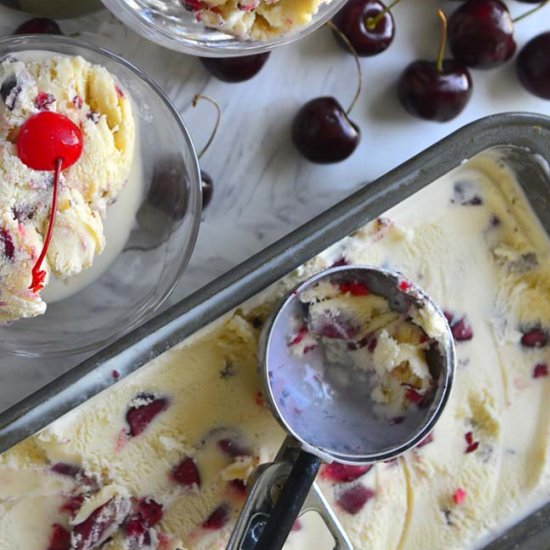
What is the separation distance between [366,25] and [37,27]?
1.52 feet

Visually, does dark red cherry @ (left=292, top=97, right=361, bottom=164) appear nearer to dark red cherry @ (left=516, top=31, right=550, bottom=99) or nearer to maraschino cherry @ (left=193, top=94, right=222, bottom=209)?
maraschino cherry @ (left=193, top=94, right=222, bottom=209)

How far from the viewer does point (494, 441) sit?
1.35 meters

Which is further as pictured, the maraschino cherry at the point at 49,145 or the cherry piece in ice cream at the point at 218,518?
the cherry piece in ice cream at the point at 218,518

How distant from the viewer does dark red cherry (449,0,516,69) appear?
1346mm

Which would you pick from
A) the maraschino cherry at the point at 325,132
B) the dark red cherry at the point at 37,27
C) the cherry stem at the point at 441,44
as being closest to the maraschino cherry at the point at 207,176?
the maraschino cherry at the point at 325,132

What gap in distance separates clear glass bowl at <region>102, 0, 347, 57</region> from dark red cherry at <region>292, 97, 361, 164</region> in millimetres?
189

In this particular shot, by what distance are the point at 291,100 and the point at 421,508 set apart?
63 centimetres

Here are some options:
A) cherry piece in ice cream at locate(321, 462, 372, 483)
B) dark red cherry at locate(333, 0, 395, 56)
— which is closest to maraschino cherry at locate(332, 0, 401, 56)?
dark red cherry at locate(333, 0, 395, 56)

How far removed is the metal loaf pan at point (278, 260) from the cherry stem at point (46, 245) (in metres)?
0.13

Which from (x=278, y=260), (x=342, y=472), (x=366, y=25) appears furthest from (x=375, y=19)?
(x=342, y=472)

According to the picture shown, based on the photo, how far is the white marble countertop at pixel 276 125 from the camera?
4.33 ft

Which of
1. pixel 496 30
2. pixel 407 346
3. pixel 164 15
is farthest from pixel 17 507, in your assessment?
pixel 496 30

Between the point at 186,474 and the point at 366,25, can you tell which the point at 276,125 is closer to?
the point at 366,25

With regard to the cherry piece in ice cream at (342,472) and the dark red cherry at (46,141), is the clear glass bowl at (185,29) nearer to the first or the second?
the dark red cherry at (46,141)
